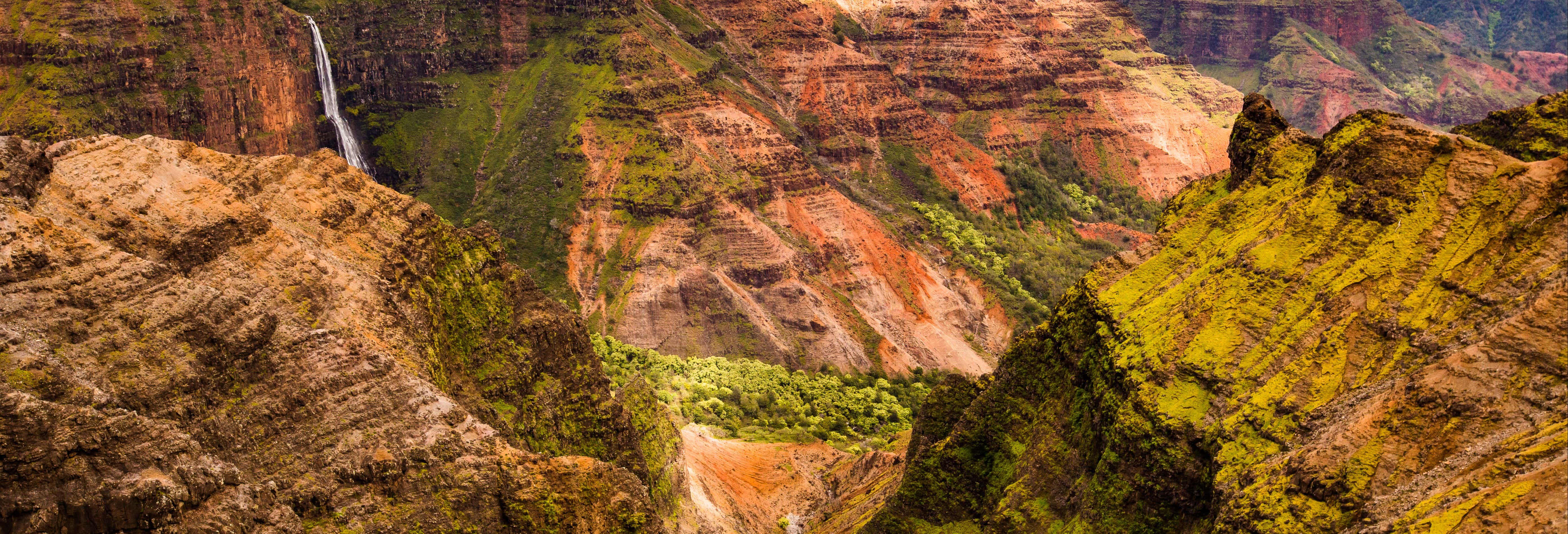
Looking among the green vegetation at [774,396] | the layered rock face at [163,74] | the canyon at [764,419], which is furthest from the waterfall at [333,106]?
the canyon at [764,419]

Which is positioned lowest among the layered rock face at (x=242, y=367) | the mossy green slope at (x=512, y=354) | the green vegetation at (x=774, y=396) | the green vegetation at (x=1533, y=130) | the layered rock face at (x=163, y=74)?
the green vegetation at (x=774, y=396)

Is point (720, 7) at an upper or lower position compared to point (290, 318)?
lower

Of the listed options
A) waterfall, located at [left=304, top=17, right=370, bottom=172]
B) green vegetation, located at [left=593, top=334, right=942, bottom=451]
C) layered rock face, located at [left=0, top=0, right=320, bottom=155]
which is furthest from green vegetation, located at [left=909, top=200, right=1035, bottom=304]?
layered rock face, located at [left=0, top=0, right=320, bottom=155]

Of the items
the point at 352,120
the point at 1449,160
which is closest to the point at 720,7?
the point at 352,120

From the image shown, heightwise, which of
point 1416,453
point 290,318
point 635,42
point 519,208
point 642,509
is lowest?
point 519,208

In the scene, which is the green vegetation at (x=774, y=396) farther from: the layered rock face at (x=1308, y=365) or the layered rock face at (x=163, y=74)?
the layered rock face at (x=1308, y=365)

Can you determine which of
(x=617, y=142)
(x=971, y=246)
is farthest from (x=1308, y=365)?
(x=971, y=246)

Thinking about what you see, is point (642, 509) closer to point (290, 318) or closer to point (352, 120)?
point (290, 318)
